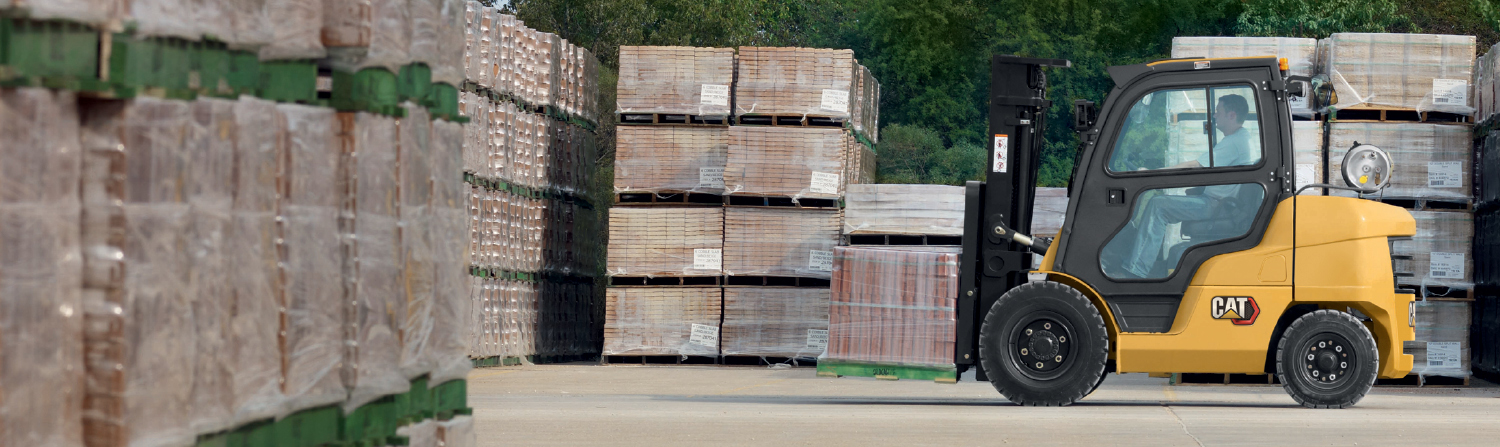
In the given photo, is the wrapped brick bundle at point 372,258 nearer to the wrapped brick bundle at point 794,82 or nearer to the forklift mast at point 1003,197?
the forklift mast at point 1003,197

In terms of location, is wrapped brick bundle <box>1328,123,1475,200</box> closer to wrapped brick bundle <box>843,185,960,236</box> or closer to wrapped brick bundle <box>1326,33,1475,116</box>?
wrapped brick bundle <box>1326,33,1475,116</box>

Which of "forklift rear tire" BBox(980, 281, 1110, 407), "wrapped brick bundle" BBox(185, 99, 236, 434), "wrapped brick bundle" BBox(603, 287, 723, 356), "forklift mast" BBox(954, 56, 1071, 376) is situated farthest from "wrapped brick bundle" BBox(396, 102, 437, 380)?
"wrapped brick bundle" BBox(603, 287, 723, 356)

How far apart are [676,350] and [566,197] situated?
2269 mm

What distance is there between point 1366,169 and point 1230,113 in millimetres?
730

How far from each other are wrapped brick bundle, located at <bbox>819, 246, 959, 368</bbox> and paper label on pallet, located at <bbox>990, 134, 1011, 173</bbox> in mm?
716

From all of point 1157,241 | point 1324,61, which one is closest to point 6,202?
point 1157,241

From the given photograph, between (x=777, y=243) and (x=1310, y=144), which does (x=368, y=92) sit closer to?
(x=1310, y=144)

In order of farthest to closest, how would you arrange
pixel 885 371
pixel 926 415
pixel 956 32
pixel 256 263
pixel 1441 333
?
1. pixel 956 32
2. pixel 1441 333
3. pixel 885 371
4. pixel 926 415
5. pixel 256 263

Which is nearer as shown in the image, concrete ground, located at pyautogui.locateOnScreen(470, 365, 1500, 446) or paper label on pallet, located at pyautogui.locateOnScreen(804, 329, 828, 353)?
concrete ground, located at pyautogui.locateOnScreen(470, 365, 1500, 446)

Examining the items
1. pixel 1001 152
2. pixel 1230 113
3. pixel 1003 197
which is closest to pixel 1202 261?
pixel 1230 113

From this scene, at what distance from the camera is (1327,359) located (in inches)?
335

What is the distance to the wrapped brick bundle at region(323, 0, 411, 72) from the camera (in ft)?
10.8

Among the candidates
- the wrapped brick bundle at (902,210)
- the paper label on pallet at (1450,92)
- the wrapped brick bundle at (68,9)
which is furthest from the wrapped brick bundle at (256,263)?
the wrapped brick bundle at (902,210)

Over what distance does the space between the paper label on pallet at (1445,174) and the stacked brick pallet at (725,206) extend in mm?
4414
